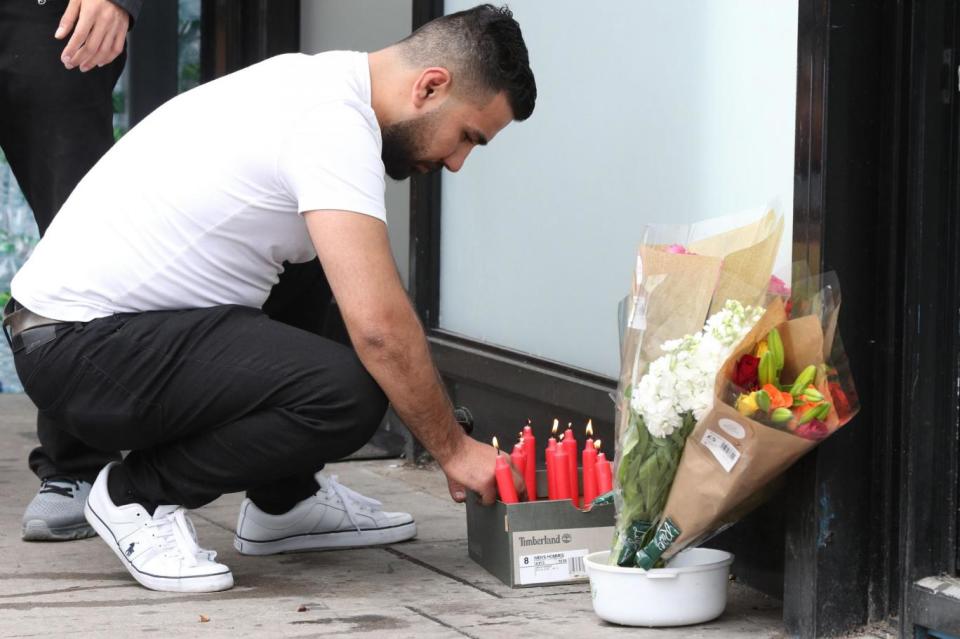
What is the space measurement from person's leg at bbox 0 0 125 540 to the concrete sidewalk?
10cm

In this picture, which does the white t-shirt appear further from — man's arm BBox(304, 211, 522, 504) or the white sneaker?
the white sneaker

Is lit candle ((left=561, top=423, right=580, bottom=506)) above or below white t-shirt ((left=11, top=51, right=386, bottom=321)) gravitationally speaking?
below

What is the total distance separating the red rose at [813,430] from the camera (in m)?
2.15

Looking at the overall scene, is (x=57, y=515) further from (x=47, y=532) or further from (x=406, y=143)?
(x=406, y=143)

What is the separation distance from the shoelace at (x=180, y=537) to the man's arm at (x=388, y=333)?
50 centimetres

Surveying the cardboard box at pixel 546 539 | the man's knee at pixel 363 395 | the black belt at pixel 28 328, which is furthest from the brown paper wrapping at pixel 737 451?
the black belt at pixel 28 328

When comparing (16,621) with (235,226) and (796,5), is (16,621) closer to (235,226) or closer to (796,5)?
(235,226)

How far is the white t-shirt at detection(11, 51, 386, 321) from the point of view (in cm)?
258

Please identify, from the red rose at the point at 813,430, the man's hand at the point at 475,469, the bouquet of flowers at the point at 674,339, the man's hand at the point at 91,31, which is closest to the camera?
the red rose at the point at 813,430

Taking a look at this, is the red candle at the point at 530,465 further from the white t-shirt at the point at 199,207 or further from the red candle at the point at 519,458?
the white t-shirt at the point at 199,207

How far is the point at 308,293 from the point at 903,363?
1333 millimetres

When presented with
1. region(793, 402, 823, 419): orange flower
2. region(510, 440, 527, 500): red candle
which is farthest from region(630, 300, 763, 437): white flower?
region(510, 440, 527, 500): red candle

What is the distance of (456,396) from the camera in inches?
158

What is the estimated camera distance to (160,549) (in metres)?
2.68
